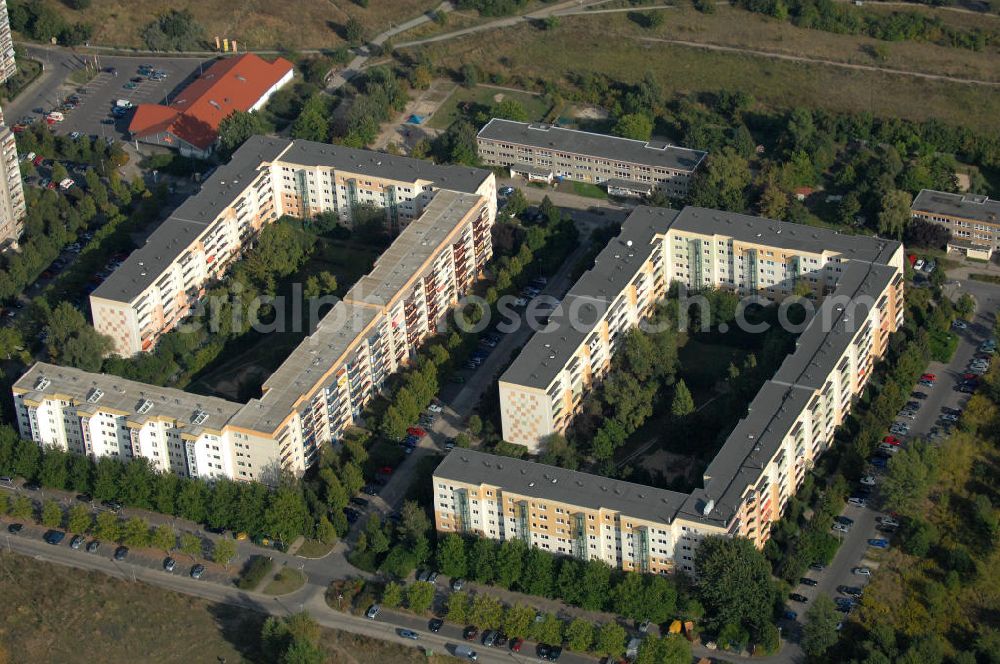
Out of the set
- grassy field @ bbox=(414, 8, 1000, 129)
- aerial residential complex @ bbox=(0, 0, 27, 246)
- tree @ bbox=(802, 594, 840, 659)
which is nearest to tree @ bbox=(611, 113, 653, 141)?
grassy field @ bbox=(414, 8, 1000, 129)

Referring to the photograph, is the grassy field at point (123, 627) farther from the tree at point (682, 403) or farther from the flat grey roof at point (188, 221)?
the tree at point (682, 403)

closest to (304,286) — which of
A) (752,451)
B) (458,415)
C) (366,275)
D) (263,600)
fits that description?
(366,275)

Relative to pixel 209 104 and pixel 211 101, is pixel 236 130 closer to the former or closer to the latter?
pixel 209 104

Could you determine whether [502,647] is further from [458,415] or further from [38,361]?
[38,361]

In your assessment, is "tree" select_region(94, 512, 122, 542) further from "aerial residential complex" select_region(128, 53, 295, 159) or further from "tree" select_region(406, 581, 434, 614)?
"aerial residential complex" select_region(128, 53, 295, 159)

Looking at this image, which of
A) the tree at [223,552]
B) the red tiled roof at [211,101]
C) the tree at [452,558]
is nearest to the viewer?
the tree at [452,558]

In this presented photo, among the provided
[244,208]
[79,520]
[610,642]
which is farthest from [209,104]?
[610,642]

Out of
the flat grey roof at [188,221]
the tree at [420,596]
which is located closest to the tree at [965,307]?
the tree at [420,596]
